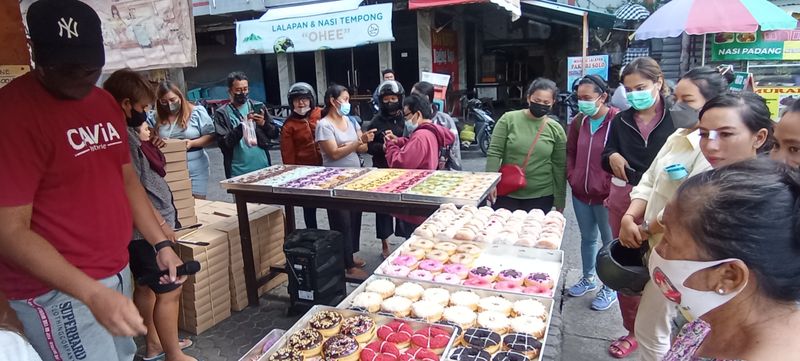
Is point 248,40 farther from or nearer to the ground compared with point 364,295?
farther from the ground

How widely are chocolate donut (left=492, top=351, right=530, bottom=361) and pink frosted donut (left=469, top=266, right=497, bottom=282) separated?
587 mm

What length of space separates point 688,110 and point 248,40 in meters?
10.3

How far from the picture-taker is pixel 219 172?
Answer: 31.6 feet

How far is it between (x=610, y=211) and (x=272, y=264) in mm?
2913

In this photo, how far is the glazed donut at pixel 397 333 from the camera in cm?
194

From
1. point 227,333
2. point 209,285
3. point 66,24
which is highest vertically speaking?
point 66,24

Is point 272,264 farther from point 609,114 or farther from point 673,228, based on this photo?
point 673,228

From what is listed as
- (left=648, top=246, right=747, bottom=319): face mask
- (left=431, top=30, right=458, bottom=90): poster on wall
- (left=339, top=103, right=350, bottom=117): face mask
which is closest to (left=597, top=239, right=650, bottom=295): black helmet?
(left=648, top=246, right=747, bottom=319): face mask

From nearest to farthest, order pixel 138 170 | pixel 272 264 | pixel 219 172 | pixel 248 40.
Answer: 1. pixel 138 170
2. pixel 272 264
3. pixel 219 172
4. pixel 248 40

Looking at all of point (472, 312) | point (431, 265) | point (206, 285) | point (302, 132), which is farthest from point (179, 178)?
point (472, 312)

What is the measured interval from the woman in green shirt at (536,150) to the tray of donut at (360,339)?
2223 mm

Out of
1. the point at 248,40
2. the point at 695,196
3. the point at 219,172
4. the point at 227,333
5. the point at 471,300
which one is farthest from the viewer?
the point at 248,40

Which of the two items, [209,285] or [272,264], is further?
[272,264]

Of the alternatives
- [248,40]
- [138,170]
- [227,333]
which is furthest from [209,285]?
[248,40]
